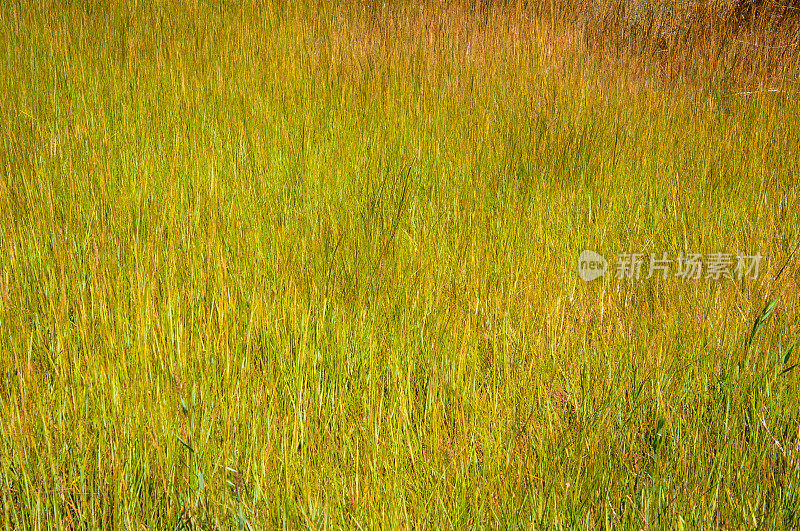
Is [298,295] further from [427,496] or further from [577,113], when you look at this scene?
[577,113]

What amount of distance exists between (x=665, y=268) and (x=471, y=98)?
1463mm

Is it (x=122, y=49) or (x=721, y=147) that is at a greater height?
(x=122, y=49)

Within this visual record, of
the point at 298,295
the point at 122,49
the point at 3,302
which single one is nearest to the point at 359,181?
the point at 298,295

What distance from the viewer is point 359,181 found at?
2285 mm

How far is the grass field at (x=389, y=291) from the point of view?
3.76 ft

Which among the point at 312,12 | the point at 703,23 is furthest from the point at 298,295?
the point at 703,23

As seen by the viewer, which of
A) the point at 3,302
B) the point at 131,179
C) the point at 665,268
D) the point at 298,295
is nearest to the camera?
the point at 3,302


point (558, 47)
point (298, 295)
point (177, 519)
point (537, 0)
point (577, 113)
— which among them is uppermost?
point (537, 0)

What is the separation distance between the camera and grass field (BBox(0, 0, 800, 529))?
1145 mm

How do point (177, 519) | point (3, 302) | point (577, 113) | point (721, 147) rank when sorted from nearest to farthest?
point (177, 519)
point (3, 302)
point (721, 147)
point (577, 113)

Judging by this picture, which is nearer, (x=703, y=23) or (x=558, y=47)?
(x=558, y=47)

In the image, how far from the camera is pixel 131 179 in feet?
7.33

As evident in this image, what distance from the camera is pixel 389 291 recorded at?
1.72 metres

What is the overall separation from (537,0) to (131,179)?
3173mm
